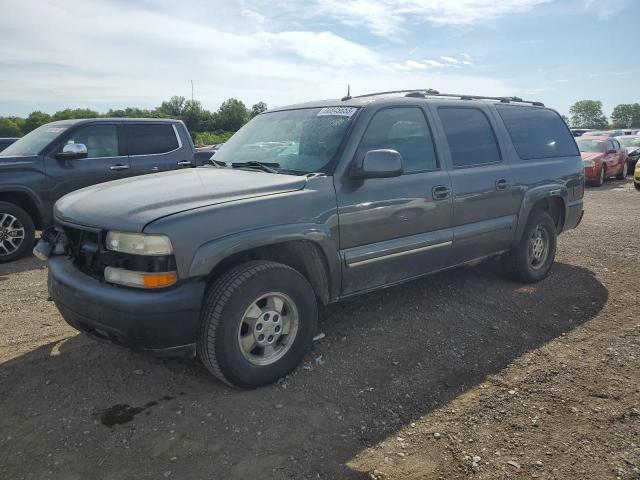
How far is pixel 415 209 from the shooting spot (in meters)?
3.97

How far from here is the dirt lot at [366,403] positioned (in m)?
2.53

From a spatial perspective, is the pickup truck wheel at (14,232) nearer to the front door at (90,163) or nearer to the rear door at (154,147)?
the front door at (90,163)

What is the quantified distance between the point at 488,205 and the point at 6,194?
5.97 meters

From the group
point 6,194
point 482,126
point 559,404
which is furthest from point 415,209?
point 6,194

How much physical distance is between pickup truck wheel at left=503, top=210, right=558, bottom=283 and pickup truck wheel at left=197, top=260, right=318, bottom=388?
2.72 meters

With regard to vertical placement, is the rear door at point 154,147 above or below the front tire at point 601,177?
above

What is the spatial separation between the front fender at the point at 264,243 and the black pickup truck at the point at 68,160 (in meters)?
3.24

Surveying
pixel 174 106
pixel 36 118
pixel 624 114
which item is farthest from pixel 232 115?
pixel 624 114

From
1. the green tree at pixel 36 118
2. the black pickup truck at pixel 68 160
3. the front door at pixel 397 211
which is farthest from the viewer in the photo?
the green tree at pixel 36 118

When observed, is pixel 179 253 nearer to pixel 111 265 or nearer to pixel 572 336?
pixel 111 265

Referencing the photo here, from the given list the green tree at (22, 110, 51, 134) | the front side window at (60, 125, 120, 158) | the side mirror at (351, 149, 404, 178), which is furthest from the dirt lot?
the green tree at (22, 110, 51, 134)

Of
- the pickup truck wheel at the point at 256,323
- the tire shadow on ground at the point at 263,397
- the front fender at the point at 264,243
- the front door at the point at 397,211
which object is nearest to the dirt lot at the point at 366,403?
the tire shadow on ground at the point at 263,397

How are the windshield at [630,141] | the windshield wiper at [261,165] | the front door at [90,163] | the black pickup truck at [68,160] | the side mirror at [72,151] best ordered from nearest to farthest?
the windshield wiper at [261,165] < the black pickup truck at [68,160] < the side mirror at [72,151] < the front door at [90,163] < the windshield at [630,141]

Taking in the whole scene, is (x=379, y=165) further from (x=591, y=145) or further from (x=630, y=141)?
(x=630, y=141)
